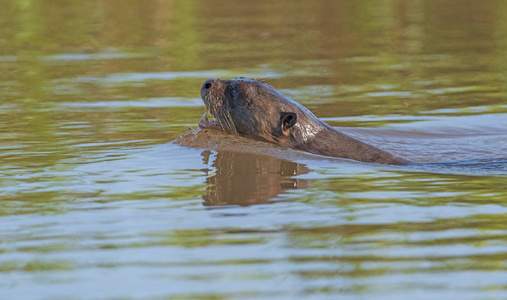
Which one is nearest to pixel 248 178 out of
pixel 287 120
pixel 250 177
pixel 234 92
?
pixel 250 177

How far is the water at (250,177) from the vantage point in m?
3.94

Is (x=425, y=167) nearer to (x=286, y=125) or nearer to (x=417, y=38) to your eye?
(x=286, y=125)

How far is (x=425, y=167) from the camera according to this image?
6.65 metres

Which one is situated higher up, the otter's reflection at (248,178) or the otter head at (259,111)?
the otter head at (259,111)

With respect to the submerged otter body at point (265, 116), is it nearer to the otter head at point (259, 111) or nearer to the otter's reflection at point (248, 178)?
the otter head at point (259, 111)

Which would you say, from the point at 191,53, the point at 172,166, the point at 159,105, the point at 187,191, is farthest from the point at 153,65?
the point at 187,191

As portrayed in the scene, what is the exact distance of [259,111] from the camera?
24.3 ft

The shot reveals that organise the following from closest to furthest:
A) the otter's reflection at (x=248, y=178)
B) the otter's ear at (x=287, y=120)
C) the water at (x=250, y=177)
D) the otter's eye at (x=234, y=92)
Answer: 1. the water at (x=250, y=177)
2. the otter's reflection at (x=248, y=178)
3. the otter's ear at (x=287, y=120)
4. the otter's eye at (x=234, y=92)

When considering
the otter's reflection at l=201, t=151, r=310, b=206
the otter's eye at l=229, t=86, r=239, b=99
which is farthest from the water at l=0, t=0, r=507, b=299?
the otter's eye at l=229, t=86, r=239, b=99

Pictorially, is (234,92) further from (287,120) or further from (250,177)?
(250,177)

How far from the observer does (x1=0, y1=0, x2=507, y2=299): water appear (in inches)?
155

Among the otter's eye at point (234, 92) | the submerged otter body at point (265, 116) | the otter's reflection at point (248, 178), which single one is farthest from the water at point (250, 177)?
the otter's eye at point (234, 92)

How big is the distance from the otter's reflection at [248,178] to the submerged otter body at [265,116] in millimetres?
363

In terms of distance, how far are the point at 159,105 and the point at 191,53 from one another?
12.8 ft
